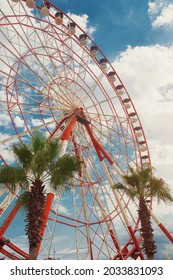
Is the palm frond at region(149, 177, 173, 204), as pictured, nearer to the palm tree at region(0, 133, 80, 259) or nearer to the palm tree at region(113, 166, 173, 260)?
the palm tree at region(113, 166, 173, 260)

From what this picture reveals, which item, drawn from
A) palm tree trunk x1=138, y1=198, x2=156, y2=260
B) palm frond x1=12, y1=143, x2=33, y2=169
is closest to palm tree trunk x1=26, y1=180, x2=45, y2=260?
palm frond x1=12, y1=143, x2=33, y2=169

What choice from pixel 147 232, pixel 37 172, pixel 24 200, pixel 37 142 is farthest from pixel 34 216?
pixel 147 232

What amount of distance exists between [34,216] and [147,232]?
→ 536cm

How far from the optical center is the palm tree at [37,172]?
34.2ft

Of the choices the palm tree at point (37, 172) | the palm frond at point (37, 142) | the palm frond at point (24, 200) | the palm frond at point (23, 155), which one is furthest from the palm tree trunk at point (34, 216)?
the palm frond at point (37, 142)

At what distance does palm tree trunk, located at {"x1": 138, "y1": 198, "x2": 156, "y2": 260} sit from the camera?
1334 centimetres

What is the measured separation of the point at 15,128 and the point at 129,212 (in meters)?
9.19

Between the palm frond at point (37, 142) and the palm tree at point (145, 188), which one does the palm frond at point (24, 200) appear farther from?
the palm tree at point (145, 188)

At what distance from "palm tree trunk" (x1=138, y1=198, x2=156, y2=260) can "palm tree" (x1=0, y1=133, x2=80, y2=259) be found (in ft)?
12.4

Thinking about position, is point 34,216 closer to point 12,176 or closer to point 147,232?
point 12,176
